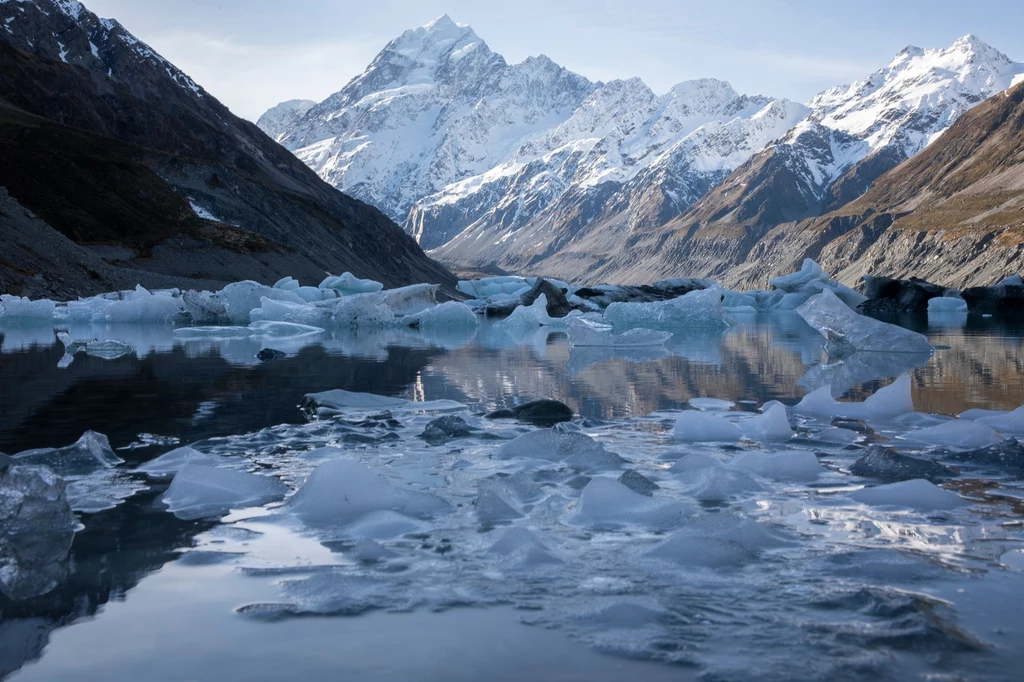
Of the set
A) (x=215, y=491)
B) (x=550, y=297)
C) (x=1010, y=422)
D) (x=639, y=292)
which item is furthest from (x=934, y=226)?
(x=215, y=491)

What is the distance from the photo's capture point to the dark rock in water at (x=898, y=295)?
5694cm

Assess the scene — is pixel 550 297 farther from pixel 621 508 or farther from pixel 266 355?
pixel 621 508

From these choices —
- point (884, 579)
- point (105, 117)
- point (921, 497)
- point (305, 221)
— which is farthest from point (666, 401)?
point (105, 117)

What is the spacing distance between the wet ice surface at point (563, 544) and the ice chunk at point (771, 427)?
0.03 meters

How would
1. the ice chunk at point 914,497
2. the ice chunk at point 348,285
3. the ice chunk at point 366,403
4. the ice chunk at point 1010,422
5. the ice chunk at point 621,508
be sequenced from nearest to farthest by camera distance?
the ice chunk at point 621,508 → the ice chunk at point 914,497 → the ice chunk at point 1010,422 → the ice chunk at point 366,403 → the ice chunk at point 348,285

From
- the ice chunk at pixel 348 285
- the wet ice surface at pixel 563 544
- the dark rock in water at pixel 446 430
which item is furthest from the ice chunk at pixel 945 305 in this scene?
the dark rock in water at pixel 446 430

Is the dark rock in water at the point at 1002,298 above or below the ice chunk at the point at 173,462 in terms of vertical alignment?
above

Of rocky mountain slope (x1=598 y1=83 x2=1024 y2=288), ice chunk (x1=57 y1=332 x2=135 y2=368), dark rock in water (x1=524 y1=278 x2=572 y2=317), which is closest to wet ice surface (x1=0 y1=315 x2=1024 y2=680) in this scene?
ice chunk (x1=57 y1=332 x2=135 y2=368)

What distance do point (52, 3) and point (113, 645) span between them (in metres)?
113

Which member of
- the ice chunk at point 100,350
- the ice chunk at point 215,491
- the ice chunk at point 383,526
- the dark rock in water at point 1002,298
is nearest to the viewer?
the ice chunk at point 383,526

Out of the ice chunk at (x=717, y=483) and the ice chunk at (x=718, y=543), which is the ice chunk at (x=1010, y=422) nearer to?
the ice chunk at (x=717, y=483)

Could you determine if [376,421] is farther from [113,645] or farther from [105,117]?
[105,117]

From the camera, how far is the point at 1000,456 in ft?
22.5

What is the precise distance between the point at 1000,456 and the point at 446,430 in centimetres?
460
